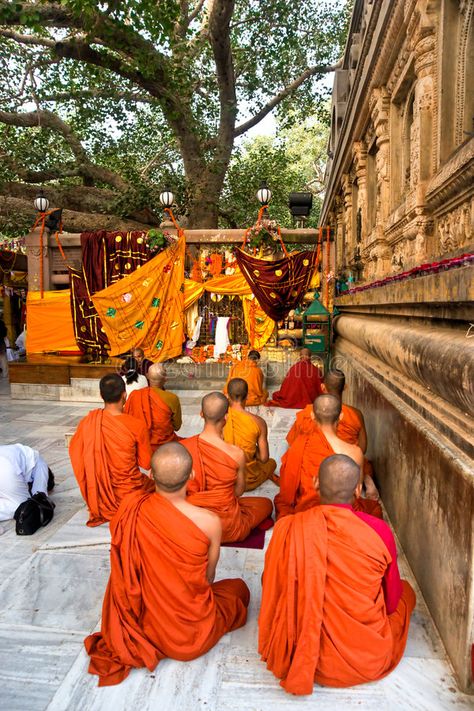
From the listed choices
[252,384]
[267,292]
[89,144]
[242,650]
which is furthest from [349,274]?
[89,144]

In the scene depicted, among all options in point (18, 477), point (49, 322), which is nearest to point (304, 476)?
point (18, 477)

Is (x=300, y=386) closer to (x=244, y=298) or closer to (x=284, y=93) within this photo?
(x=244, y=298)

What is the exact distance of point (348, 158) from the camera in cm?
836

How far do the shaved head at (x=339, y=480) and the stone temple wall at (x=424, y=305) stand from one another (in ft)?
1.52

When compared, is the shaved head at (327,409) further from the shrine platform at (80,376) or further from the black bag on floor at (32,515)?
the shrine platform at (80,376)

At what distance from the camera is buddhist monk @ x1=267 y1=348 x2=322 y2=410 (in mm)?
7543

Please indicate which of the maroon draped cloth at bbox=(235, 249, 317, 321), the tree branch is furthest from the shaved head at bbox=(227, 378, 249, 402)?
the tree branch

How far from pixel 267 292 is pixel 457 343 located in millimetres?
6420

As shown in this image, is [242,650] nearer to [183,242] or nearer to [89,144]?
[183,242]

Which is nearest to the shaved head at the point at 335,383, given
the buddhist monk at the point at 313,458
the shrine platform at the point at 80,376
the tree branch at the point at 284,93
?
the buddhist monk at the point at 313,458

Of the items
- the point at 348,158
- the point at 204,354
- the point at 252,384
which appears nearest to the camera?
the point at 252,384

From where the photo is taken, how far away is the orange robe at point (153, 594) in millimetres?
2076

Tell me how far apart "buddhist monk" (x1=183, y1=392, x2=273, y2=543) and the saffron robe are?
4316 millimetres

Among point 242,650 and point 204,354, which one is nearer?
point 242,650
